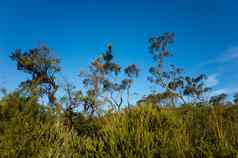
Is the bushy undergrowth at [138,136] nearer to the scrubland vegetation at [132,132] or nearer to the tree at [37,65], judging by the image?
the scrubland vegetation at [132,132]

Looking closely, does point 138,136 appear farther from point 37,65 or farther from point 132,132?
point 37,65

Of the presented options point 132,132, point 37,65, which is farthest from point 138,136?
point 37,65

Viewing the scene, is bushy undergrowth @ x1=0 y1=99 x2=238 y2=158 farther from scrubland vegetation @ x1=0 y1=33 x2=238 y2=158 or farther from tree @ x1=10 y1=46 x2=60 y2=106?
tree @ x1=10 y1=46 x2=60 y2=106

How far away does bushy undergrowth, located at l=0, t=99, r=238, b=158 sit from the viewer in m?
6.14

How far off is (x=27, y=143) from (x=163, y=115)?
3531 millimetres

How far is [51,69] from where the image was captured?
1368 inches

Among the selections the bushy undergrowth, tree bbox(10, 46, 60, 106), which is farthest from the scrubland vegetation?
tree bbox(10, 46, 60, 106)

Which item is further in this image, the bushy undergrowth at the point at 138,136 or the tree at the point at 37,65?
the tree at the point at 37,65

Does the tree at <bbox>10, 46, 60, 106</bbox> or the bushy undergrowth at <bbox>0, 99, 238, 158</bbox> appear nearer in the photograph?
Result: the bushy undergrowth at <bbox>0, 99, 238, 158</bbox>

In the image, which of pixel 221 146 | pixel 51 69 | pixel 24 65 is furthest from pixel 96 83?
pixel 221 146

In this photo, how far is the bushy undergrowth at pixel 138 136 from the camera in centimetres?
614

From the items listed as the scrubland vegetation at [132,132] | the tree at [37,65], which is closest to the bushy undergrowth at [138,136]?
the scrubland vegetation at [132,132]

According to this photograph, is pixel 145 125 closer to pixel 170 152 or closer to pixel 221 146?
pixel 170 152

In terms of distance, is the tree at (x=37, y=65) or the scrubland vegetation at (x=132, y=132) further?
the tree at (x=37, y=65)
